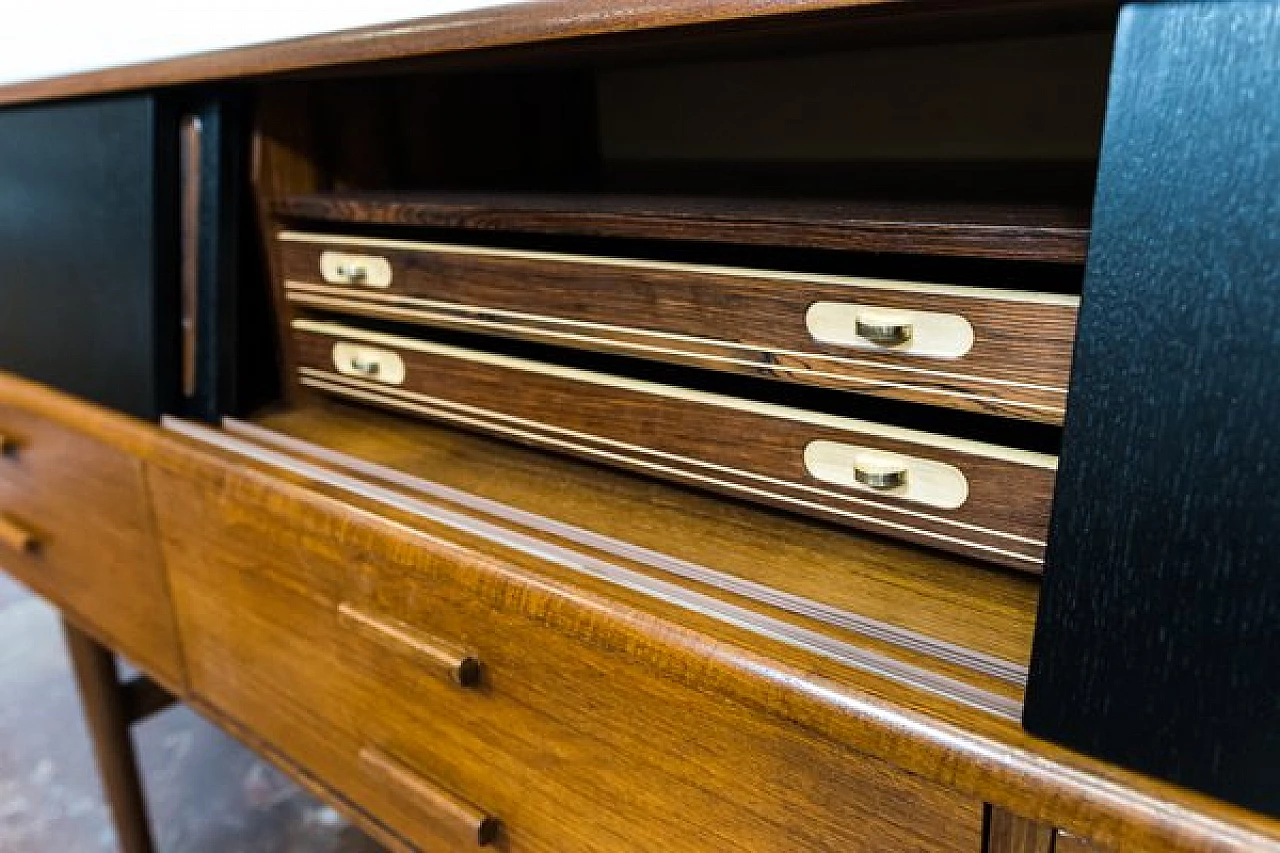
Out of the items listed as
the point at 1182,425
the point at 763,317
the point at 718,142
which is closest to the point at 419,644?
the point at 763,317

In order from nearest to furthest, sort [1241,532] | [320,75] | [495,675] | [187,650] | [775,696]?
[1241,532], [775,696], [495,675], [320,75], [187,650]

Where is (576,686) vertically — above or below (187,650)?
above

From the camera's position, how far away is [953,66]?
692mm

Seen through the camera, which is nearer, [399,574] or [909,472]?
[909,472]

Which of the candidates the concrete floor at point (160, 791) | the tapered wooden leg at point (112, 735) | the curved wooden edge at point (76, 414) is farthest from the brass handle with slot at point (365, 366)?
the concrete floor at point (160, 791)

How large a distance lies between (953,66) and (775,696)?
1.63ft

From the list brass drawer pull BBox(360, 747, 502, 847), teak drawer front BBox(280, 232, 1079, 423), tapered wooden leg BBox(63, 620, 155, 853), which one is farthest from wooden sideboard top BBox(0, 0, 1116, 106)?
tapered wooden leg BBox(63, 620, 155, 853)

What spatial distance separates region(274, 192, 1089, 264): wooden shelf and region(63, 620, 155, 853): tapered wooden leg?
656 millimetres

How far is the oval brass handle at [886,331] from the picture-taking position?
1.29 feet

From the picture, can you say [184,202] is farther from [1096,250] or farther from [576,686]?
[1096,250]

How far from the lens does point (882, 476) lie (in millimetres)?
420

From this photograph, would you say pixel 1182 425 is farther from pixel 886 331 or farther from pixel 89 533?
pixel 89 533

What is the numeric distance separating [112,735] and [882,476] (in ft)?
3.11

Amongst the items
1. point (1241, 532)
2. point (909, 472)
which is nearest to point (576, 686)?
point (909, 472)
